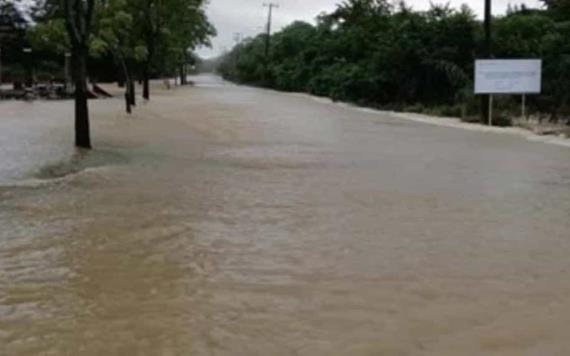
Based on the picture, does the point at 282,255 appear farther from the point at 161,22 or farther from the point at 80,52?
the point at 161,22

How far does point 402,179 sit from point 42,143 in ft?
35.5

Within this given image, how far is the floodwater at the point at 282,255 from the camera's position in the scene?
607cm

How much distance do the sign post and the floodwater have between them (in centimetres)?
1266

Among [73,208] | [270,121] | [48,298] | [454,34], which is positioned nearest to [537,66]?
[270,121]

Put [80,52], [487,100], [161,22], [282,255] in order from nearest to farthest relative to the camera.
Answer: [282,255] → [80,52] → [487,100] → [161,22]

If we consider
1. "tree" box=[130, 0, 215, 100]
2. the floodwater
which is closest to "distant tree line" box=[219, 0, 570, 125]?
"tree" box=[130, 0, 215, 100]

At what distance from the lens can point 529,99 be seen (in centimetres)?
3500

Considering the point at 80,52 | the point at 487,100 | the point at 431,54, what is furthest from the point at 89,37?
the point at 431,54

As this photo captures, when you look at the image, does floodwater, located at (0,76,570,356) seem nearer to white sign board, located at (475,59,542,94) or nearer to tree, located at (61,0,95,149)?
tree, located at (61,0,95,149)

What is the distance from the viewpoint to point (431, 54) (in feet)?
140

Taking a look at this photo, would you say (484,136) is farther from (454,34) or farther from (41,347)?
(41,347)

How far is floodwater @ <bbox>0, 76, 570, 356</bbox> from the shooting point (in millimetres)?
6074

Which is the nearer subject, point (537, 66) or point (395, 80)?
point (537, 66)

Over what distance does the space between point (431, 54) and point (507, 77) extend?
12.1 meters
